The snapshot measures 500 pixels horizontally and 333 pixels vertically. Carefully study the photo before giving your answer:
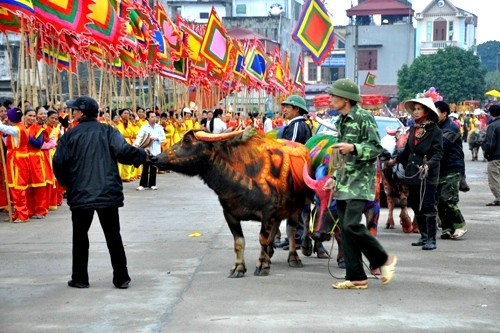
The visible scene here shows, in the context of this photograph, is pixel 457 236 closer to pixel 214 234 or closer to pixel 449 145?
pixel 449 145

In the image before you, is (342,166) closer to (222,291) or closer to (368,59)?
(222,291)

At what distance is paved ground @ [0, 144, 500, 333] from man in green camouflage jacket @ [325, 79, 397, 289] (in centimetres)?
23

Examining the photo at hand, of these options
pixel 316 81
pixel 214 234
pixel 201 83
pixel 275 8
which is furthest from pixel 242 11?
pixel 214 234

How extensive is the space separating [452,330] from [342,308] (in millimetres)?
1067

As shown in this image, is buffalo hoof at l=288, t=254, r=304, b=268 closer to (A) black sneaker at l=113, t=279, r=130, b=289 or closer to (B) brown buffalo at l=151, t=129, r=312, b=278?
(B) brown buffalo at l=151, t=129, r=312, b=278

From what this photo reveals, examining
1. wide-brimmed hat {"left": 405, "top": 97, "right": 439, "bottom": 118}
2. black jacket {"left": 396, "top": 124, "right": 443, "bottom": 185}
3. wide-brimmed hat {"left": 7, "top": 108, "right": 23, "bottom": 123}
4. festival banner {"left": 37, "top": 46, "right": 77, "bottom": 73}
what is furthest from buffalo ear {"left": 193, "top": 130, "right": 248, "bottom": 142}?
festival banner {"left": 37, "top": 46, "right": 77, "bottom": 73}

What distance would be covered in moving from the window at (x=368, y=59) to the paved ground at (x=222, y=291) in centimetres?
9149

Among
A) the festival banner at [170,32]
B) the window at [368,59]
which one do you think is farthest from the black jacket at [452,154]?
the window at [368,59]

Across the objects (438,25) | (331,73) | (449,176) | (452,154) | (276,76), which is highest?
(438,25)

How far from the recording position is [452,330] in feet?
24.2

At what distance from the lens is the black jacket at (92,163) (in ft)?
29.5

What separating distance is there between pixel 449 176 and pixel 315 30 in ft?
42.3

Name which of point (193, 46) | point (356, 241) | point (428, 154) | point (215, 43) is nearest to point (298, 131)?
point (428, 154)

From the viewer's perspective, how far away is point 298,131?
11.3 meters
